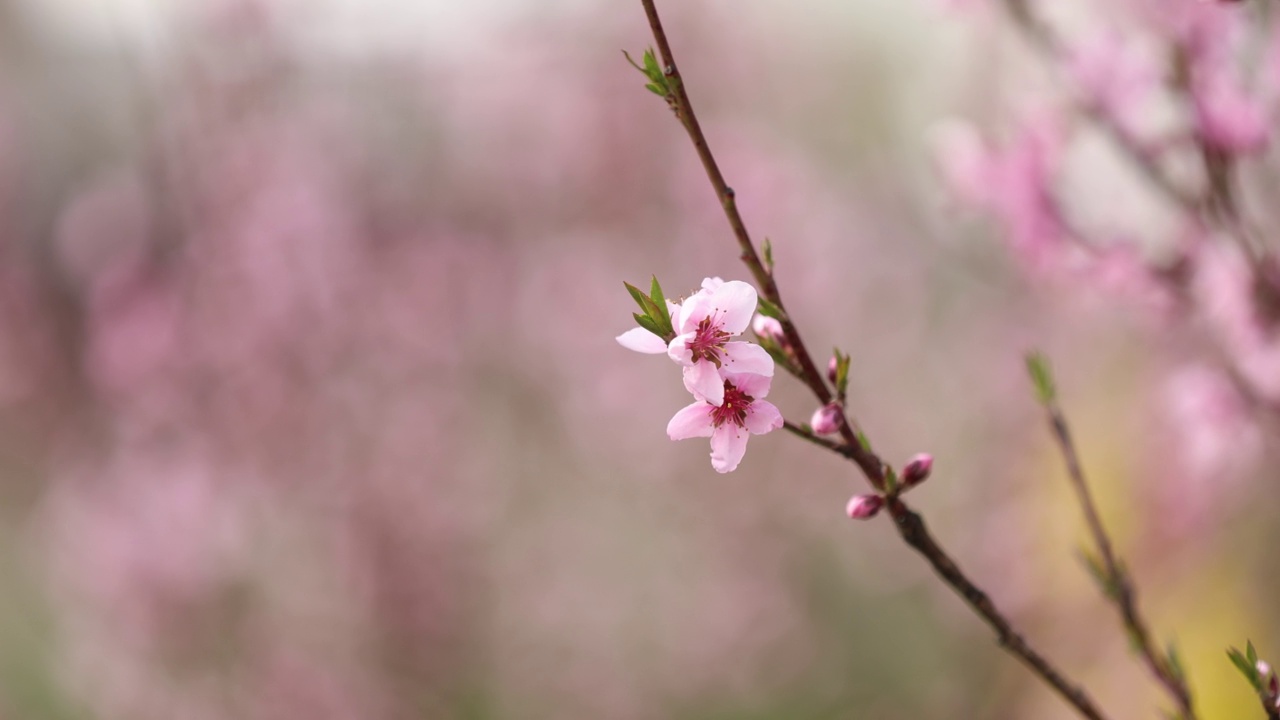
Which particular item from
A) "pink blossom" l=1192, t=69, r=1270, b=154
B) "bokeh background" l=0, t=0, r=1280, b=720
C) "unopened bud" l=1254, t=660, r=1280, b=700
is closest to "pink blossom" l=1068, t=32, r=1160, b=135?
"pink blossom" l=1192, t=69, r=1270, b=154

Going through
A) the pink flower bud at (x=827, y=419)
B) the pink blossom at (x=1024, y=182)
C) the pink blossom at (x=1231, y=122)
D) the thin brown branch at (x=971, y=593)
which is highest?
A: the pink blossom at (x=1024, y=182)

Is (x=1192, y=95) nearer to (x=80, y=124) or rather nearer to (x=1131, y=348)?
(x=1131, y=348)

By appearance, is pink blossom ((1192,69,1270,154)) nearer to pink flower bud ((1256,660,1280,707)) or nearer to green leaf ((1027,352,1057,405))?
green leaf ((1027,352,1057,405))

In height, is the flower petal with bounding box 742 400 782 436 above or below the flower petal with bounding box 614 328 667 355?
below

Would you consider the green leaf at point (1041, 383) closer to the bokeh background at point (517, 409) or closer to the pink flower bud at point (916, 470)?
the pink flower bud at point (916, 470)

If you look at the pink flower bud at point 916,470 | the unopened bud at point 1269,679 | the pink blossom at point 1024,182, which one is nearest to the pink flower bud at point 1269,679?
the unopened bud at point 1269,679

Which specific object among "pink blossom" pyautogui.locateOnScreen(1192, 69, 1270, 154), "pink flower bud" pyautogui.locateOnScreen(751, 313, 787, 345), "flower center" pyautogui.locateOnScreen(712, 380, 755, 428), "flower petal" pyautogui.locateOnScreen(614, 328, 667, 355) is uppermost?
"pink blossom" pyautogui.locateOnScreen(1192, 69, 1270, 154)
